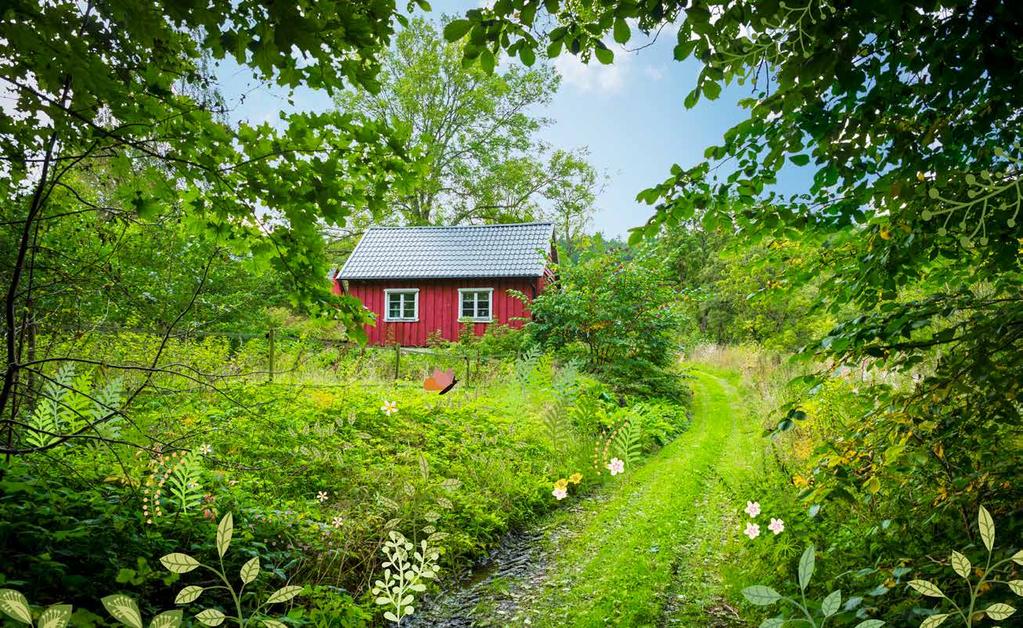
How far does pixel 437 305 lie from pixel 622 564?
1670 cm

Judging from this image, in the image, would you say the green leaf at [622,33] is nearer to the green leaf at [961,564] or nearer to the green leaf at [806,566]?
the green leaf at [806,566]

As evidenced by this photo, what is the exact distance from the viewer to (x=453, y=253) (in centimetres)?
2067

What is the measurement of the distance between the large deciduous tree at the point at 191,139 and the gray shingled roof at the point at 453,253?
15.9 metres

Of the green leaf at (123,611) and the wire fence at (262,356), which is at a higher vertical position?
the wire fence at (262,356)

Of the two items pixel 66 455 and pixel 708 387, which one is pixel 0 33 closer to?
pixel 66 455

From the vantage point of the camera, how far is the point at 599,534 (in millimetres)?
4645

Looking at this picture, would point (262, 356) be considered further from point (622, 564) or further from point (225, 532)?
point (225, 532)

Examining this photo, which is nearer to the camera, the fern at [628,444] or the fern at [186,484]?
the fern at [186,484]

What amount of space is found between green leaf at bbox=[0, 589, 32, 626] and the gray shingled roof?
58.7 ft

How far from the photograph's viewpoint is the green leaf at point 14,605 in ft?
2.75

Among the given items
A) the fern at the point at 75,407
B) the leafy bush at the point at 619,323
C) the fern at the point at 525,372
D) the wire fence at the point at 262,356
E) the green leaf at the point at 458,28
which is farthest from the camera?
the leafy bush at the point at 619,323

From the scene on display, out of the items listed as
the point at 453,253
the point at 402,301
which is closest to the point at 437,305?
the point at 402,301

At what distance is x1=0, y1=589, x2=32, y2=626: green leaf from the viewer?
0.84 m

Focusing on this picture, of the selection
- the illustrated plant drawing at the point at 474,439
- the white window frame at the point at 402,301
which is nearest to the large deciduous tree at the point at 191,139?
the illustrated plant drawing at the point at 474,439
